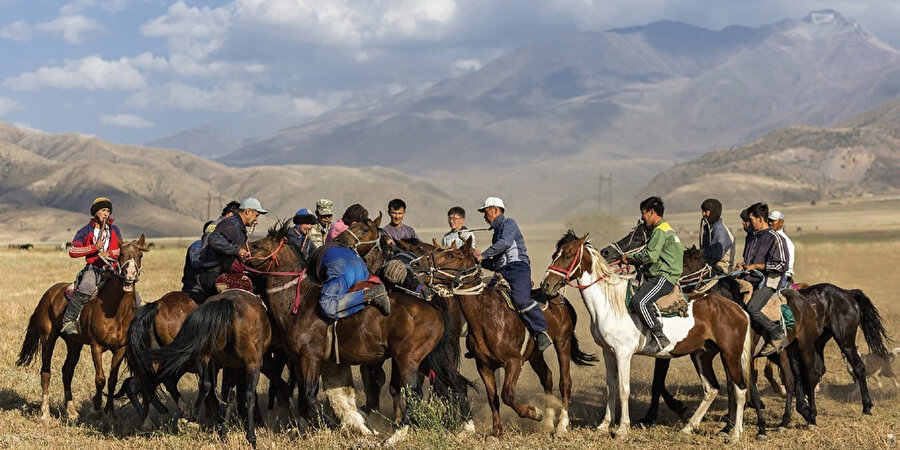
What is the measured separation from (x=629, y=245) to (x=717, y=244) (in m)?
1.86

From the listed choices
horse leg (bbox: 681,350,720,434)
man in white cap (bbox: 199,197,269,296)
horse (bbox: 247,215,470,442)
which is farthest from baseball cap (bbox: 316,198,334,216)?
horse leg (bbox: 681,350,720,434)

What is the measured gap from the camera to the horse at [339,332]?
10.7 m

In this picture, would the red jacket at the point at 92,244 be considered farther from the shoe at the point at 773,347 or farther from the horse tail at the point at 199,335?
the shoe at the point at 773,347

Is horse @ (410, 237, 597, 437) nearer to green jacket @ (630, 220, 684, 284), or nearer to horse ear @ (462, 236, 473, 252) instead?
horse ear @ (462, 236, 473, 252)

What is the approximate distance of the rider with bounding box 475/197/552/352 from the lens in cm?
1161

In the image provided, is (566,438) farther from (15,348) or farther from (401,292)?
(15,348)

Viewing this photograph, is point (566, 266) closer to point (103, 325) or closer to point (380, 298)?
point (380, 298)

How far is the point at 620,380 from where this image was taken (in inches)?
449

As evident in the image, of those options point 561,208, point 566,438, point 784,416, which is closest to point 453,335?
point 566,438

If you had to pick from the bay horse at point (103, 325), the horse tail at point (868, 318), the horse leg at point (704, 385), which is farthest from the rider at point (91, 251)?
the horse tail at point (868, 318)

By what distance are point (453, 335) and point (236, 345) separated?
9.22 ft

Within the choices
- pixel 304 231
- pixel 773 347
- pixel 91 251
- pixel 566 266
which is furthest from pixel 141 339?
pixel 773 347

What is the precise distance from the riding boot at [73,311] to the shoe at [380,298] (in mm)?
4485

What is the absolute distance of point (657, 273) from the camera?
37.7 ft
